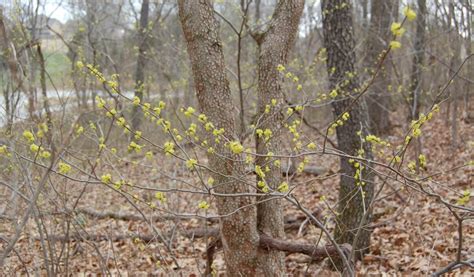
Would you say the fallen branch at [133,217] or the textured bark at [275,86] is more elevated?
the textured bark at [275,86]

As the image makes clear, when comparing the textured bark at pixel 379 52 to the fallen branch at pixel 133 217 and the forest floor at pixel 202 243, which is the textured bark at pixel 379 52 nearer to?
the forest floor at pixel 202 243

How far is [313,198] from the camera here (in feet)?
26.7

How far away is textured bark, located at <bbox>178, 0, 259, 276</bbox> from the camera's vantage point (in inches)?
141

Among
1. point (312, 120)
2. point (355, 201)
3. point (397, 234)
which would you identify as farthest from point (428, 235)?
point (312, 120)

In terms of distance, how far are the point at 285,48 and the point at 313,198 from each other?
15.1ft

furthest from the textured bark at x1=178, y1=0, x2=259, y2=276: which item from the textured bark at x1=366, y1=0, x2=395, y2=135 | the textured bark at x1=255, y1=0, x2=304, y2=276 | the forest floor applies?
the textured bark at x1=366, y1=0, x2=395, y2=135

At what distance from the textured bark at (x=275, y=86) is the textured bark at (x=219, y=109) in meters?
0.20

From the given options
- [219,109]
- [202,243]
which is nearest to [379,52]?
[202,243]

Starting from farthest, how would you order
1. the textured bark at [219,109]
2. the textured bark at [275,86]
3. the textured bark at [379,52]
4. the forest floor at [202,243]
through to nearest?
the textured bark at [379,52], the forest floor at [202,243], the textured bark at [275,86], the textured bark at [219,109]

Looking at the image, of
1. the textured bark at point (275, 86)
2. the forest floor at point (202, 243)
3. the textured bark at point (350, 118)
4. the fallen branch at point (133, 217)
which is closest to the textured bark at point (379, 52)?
the forest floor at point (202, 243)

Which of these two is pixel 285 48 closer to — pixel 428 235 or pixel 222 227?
pixel 222 227

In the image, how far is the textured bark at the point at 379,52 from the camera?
1075 centimetres

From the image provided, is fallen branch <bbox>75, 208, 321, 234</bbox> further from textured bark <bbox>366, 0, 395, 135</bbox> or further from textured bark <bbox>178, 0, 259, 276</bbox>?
textured bark <bbox>366, 0, 395, 135</bbox>

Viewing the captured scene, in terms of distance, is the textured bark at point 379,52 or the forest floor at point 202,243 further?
the textured bark at point 379,52
